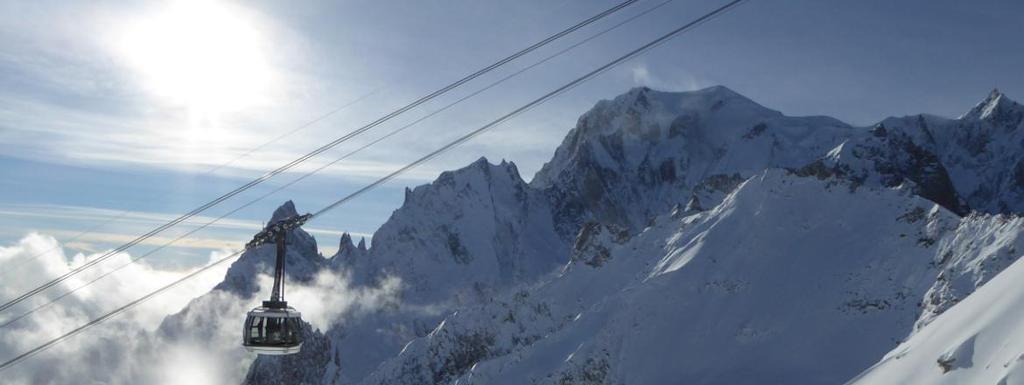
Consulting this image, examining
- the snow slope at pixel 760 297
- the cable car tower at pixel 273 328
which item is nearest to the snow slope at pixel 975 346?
the cable car tower at pixel 273 328

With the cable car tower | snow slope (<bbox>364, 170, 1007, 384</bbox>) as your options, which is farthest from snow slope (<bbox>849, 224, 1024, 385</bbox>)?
snow slope (<bbox>364, 170, 1007, 384</bbox>)

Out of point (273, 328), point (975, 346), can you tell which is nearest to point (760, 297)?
point (975, 346)

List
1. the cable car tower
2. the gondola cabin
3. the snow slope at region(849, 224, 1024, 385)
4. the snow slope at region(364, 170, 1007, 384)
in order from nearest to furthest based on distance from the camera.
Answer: the snow slope at region(849, 224, 1024, 385) < the cable car tower < the gondola cabin < the snow slope at region(364, 170, 1007, 384)

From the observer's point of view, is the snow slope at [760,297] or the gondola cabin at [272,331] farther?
the snow slope at [760,297]

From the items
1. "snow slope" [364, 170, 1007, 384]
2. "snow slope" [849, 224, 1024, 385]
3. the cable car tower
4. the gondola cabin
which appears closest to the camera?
"snow slope" [849, 224, 1024, 385]

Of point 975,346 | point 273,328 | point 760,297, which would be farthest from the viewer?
point 760,297

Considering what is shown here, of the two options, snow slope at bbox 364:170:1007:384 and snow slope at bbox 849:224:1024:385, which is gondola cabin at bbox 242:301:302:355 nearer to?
snow slope at bbox 849:224:1024:385

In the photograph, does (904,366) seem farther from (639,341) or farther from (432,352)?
(432,352)

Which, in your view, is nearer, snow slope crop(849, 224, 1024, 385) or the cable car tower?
snow slope crop(849, 224, 1024, 385)

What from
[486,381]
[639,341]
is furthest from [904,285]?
[486,381]

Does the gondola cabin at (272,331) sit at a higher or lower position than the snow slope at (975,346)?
higher

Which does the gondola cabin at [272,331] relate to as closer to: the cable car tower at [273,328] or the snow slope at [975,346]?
the cable car tower at [273,328]

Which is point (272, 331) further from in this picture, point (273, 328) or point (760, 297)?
point (760, 297)

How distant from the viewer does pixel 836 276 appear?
211 ft
